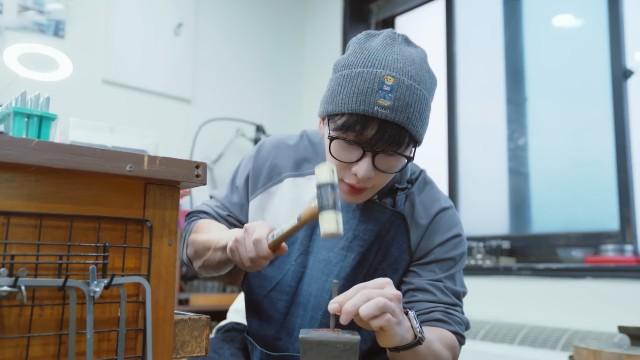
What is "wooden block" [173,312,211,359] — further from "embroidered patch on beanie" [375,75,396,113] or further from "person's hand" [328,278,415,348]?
"embroidered patch on beanie" [375,75,396,113]

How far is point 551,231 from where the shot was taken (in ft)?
7.30

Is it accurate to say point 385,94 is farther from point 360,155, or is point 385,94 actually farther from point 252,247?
point 252,247

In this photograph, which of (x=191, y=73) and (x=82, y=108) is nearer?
(x=82, y=108)

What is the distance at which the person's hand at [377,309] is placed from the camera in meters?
0.83

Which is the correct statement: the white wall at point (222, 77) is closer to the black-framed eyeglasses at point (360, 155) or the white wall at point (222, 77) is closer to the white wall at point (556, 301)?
the white wall at point (556, 301)

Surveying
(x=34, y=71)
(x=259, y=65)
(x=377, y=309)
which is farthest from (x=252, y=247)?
(x=259, y=65)

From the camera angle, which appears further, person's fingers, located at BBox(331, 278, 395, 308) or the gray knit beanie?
the gray knit beanie

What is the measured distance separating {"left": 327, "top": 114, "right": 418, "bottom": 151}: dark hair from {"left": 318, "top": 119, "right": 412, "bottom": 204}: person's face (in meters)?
0.02

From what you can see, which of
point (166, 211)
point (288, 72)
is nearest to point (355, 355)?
point (166, 211)

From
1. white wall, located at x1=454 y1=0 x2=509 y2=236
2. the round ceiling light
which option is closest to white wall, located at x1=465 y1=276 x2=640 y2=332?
white wall, located at x1=454 y1=0 x2=509 y2=236

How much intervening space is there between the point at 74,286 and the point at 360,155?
52cm

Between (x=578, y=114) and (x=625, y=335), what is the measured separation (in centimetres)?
115

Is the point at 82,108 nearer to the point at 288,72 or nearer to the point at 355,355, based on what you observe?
the point at 288,72

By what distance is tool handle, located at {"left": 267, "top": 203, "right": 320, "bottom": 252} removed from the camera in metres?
0.79
